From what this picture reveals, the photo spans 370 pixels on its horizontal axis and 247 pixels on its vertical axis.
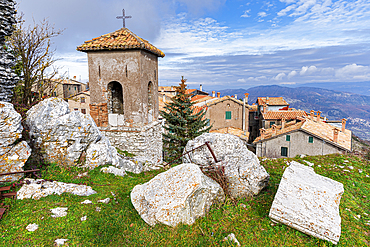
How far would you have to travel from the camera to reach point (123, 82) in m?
11.5

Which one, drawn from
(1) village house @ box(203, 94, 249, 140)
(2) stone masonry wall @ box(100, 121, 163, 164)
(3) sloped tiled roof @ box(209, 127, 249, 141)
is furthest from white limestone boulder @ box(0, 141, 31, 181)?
(1) village house @ box(203, 94, 249, 140)

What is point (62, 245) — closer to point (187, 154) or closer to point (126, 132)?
point (187, 154)

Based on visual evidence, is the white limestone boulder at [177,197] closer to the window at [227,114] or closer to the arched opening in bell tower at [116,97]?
the arched opening in bell tower at [116,97]

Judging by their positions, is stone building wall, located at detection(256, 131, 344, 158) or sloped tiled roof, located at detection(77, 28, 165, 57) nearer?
sloped tiled roof, located at detection(77, 28, 165, 57)

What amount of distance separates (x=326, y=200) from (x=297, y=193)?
2.13 ft

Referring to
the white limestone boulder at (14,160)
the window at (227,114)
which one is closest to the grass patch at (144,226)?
the white limestone boulder at (14,160)

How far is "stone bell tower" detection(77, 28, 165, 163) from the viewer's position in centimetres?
1124

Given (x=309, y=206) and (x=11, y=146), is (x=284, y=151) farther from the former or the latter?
(x=11, y=146)

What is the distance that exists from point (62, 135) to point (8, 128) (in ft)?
5.26

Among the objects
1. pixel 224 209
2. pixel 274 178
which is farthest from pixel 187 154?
pixel 274 178

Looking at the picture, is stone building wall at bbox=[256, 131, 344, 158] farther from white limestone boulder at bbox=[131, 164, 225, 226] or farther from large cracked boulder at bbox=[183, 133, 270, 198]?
white limestone boulder at bbox=[131, 164, 225, 226]

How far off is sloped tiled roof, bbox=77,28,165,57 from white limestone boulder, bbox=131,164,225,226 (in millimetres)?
7591

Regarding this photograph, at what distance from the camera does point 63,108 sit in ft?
26.2

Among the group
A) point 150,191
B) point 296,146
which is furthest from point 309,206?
point 296,146
